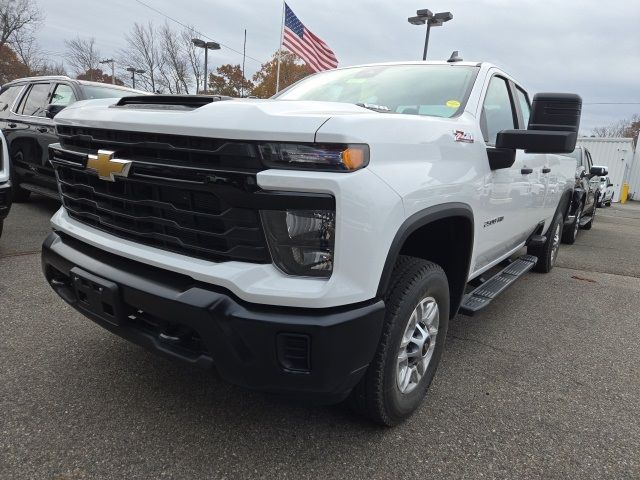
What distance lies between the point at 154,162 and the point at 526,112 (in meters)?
3.52

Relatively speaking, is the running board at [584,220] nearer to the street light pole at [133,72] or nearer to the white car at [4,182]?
the white car at [4,182]

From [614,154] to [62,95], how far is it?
25087 millimetres

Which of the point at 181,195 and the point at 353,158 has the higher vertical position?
the point at 353,158

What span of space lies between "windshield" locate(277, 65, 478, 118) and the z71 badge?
0.60ft

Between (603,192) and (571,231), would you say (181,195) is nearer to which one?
(571,231)

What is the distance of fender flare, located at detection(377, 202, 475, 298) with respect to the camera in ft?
5.98

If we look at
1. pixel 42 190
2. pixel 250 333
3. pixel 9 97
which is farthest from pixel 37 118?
pixel 250 333

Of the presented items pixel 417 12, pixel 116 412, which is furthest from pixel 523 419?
pixel 417 12

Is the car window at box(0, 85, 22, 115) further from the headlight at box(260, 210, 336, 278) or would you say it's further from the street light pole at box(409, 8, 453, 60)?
the street light pole at box(409, 8, 453, 60)

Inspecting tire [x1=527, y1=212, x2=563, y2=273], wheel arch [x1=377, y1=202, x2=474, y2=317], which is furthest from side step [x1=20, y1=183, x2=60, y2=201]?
tire [x1=527, y1=212, x2=563, y2=273]

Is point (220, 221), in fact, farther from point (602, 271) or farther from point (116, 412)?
point (602, 271)

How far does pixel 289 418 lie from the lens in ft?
7.62

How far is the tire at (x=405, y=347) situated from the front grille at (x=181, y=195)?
66cm

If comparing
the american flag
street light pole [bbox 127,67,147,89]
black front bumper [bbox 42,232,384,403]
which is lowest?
black front bumper [bbox 42,232,384,403]
